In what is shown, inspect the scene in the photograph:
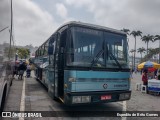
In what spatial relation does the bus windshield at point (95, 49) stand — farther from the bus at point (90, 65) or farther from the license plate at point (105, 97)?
the license plate at point (105, 97)

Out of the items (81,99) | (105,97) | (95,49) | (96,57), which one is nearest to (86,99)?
(81,99)

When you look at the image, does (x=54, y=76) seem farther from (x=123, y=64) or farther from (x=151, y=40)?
(x=151, y=40)

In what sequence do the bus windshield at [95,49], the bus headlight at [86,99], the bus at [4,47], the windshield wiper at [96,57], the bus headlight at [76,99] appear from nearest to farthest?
1. the bus at [4,47]
2. the bus headlight at [76,99]
3. the bus headlight at [86,99]
4. the bus windshield at [95,49]
5. the windshield wiper at [96,57]

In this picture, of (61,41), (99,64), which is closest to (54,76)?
(61,41)

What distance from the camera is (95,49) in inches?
294

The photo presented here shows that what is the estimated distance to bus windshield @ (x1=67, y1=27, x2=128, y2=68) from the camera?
7.12 metres

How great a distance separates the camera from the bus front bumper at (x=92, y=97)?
6.88 metres

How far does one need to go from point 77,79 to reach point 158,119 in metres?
3.24

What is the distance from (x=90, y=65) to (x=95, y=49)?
2.05ft

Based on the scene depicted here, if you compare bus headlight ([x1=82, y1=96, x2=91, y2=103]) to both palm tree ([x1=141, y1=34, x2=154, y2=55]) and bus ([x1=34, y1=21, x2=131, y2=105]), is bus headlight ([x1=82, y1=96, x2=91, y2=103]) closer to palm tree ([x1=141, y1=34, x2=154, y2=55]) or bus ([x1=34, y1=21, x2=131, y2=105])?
bus ([x1=34, y1=21, x2=131, y2=105])

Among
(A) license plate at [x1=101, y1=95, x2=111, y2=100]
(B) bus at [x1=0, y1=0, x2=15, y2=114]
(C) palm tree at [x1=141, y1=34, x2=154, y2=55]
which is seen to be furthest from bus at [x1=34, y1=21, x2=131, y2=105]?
(C) palm tree at [x1=141, y1=34, x2=154, y2=55]

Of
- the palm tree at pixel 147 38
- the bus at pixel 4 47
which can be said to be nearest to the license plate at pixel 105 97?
the bus at pixel 4 47

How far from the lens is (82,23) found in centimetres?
755

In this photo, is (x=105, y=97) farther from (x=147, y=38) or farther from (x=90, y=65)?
(x=147, y=38)
